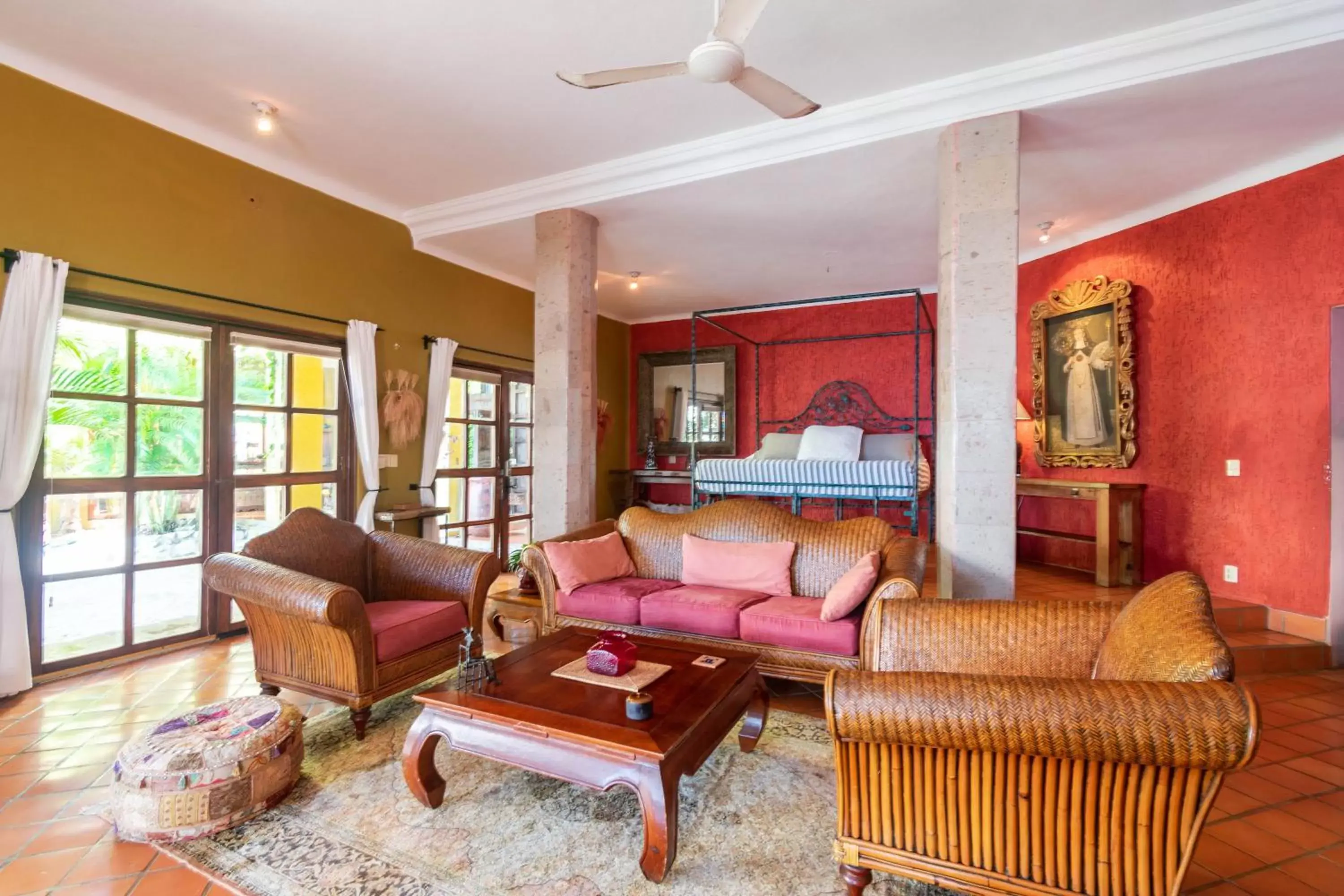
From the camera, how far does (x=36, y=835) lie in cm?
200

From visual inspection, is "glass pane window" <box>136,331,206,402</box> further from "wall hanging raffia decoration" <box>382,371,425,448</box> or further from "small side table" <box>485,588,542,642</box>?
"small side table" <box>485,588,542,642</box>

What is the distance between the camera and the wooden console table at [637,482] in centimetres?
778

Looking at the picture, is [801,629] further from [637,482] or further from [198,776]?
[637,482]

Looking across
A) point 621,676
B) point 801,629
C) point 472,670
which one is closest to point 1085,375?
point 801,629

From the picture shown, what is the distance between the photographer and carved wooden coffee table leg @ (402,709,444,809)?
2.11 meters

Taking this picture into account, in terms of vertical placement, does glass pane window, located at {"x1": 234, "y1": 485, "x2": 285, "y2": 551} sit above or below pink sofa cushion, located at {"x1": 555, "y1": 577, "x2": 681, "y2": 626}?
above

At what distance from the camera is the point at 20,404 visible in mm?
3117

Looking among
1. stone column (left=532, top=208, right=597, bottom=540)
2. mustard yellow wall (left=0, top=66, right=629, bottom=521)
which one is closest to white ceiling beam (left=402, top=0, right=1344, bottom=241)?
stone column (left=532, top=208, right=597, bottom=540)

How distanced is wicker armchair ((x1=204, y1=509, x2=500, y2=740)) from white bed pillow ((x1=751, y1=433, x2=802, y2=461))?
4.04 m

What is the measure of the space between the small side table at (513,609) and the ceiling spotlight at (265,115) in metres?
3.13

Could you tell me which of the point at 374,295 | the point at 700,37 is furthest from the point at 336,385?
the point at 700,37

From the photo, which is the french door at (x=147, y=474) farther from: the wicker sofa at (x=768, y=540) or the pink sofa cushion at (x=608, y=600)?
the pink sofa cushion at (x=608, y=600)

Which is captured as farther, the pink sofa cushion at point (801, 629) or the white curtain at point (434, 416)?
the white curtain at point (434, 416)

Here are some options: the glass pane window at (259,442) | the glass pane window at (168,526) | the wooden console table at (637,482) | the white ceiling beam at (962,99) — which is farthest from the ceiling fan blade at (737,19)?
the wooden console table at (637,482)
